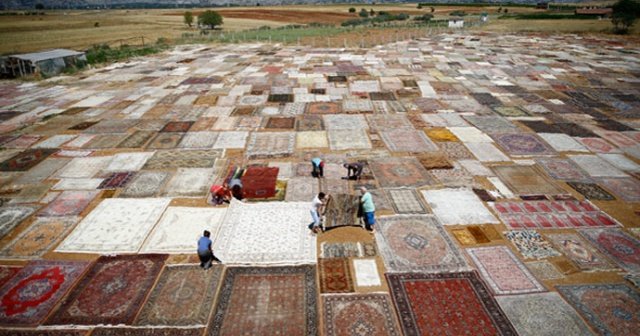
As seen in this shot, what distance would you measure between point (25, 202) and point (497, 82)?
2716 centimetres

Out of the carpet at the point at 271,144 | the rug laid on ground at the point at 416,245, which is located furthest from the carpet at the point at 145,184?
the rug laid on ground at the point at 416,245

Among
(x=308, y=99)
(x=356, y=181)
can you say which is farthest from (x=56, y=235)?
(x=308, y=99)

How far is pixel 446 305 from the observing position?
7418mm

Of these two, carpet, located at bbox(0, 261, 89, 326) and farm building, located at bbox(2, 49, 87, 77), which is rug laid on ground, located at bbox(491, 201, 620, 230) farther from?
farm building, located at bbox(2, 49, 87, 77)

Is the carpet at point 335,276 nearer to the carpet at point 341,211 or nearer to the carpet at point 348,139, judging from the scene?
the carpet at point 341,211

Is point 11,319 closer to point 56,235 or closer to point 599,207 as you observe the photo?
point 56,235

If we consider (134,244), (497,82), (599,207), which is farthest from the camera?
(497,82)

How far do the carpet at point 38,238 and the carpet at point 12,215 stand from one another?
503 mm

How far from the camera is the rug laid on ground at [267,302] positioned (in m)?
6.95

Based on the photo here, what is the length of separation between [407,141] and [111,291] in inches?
492

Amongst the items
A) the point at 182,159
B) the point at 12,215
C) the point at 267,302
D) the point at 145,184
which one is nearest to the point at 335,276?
the point at 267,302

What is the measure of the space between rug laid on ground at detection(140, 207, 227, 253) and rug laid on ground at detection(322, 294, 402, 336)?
4.01m

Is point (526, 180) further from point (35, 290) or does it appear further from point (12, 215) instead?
point (12, 215)

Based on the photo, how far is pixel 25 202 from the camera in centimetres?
1120
